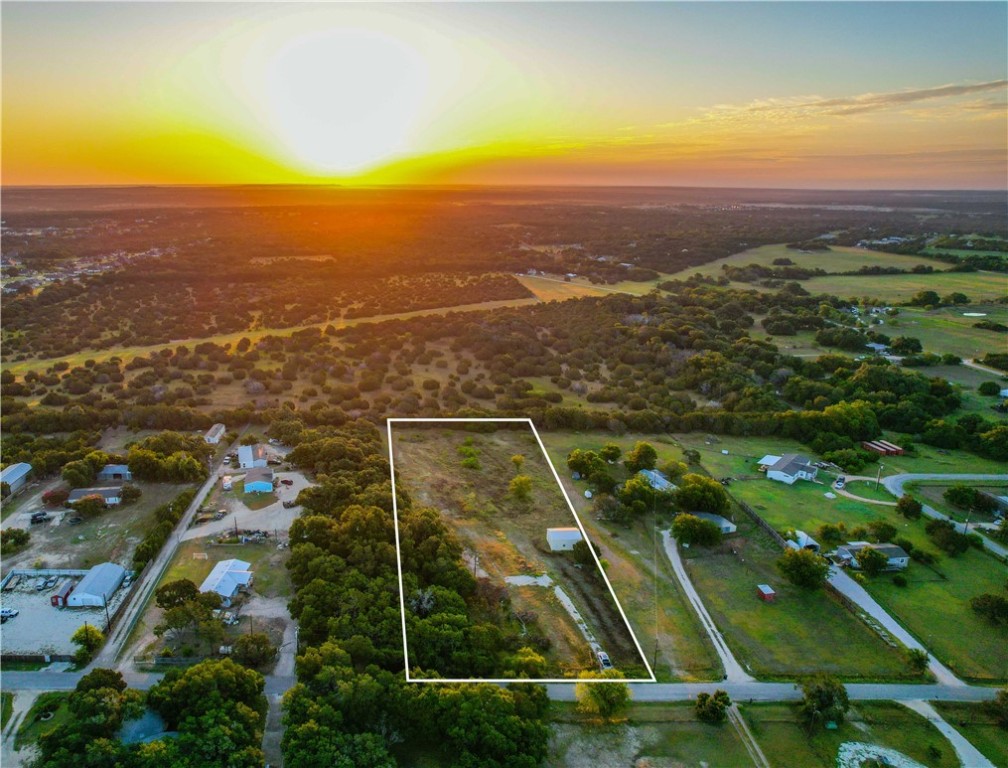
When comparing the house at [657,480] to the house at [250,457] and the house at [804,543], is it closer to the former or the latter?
the house at [804,543]

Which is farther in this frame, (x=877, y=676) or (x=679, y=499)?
(x=679, y=499)

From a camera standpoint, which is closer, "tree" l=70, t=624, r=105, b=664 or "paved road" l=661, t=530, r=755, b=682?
"paved road" l=661, t=530, r=755, b=682

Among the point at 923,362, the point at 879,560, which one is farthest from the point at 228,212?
the point at 879,560

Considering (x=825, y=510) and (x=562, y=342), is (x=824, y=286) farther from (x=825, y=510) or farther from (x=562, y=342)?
(x=825, y=510)

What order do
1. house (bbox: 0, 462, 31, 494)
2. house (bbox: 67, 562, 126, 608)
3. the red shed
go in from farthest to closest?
house (bbox: 0, 462, 31, 494)
the red shed
house (bbox: 67, 562, 126, 608)

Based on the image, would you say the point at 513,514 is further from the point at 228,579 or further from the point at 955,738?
the point at 228,579

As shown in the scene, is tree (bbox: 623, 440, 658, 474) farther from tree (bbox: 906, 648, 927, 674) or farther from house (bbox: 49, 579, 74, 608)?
house (bbox: 49, 579, 74, 608)

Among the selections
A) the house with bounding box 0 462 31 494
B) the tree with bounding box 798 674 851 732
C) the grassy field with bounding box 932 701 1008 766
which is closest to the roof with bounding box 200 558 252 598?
the house with bounding box 0 462 31 494
